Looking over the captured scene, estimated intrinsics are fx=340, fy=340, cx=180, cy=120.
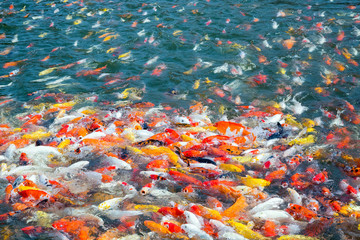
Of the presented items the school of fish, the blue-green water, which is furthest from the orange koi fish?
the blue-green water

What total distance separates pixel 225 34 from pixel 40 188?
32.9ft

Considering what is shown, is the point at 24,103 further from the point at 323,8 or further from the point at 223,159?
the point at 323,8

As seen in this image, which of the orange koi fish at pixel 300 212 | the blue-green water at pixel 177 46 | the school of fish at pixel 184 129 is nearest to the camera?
the school of fish at pixel 184 129

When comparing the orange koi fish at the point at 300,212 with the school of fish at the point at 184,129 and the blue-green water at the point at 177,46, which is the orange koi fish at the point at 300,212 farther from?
the blue-green water at the point at 177,46

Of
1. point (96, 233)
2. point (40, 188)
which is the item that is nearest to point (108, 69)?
point (40, 188)

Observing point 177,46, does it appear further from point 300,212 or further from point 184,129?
point 300,212

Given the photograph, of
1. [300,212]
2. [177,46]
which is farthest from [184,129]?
[177,46]

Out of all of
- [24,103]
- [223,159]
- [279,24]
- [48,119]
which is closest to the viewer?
[223,159]

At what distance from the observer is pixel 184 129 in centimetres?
811

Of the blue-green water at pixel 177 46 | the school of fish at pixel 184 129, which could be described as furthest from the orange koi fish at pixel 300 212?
the blue-green water at pixel 177 46

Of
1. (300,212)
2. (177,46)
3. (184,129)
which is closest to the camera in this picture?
(300,212)

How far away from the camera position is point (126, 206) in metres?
5.39

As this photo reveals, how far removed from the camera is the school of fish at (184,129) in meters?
5.17

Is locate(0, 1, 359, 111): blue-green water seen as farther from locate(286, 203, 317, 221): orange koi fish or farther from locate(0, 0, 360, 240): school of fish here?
locate(286, 203, 317, 221): orange koi fish
